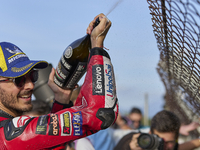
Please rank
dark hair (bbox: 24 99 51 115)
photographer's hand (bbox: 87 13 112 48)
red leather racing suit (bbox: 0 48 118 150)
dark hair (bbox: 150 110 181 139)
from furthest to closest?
dark hair (bbox: 24 99 51 115), dark hair (bbox: 150 110 181 139), photographer's hand (bbox: 87 13 112 48), red leather racing suit (bbox: 0 48 118 150)

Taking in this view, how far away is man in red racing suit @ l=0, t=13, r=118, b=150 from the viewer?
1.36m

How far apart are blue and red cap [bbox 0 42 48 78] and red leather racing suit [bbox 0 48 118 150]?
1.08 ft

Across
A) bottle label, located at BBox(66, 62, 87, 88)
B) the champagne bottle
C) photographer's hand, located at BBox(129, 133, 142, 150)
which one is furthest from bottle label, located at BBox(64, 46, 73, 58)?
photographer's hand, located at BBox(129, 133, 142, 150)

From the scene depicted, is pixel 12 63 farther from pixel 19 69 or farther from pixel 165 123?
pixel 165 123

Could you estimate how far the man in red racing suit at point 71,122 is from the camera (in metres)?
1.36

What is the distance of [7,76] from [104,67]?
0.67 meters

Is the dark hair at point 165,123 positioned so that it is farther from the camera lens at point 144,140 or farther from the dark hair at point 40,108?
the dark hair at point 40,108

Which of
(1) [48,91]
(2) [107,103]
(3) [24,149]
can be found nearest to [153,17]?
(2) [107,103]

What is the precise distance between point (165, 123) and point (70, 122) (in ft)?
4.88

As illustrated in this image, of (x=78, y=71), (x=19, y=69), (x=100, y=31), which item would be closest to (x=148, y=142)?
(x=78, y=71)

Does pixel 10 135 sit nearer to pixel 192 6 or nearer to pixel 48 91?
pixel 192 6

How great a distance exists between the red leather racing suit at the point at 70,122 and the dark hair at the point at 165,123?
4.26 feet

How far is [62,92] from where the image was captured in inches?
80.9

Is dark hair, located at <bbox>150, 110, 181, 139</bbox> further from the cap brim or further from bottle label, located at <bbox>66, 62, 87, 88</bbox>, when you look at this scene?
the cap brim
